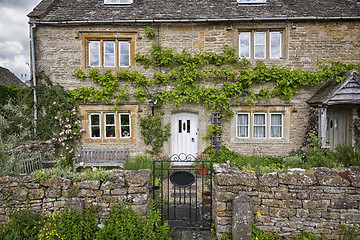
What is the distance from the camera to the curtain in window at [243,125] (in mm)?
8859

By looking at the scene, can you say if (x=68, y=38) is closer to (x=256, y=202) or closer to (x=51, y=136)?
(x=51, y=136)

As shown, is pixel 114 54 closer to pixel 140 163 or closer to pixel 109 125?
pixel 109 125

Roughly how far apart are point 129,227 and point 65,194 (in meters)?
1.46

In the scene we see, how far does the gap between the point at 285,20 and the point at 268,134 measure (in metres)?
4.86

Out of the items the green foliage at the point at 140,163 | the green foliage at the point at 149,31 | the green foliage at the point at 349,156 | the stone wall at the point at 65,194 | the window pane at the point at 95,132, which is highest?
the green foliage at the point at 149,31

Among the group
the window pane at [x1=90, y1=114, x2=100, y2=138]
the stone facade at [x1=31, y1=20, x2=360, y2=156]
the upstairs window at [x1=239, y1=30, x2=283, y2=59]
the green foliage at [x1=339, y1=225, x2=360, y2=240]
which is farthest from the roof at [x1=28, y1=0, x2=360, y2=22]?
the green foliage at [x1=339, y1=225, x2=360, y2=240]

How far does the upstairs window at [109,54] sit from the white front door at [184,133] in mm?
3350

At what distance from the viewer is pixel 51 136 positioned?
332 inches

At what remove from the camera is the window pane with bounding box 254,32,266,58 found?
28.6ft

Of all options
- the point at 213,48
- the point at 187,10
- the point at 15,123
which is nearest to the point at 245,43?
the point at 213,48

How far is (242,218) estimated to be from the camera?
3670 millimetres

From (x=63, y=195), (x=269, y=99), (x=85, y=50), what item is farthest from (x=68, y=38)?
(x=269, y=99)

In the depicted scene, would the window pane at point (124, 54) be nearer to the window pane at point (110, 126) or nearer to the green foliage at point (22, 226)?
the window pane at point (110, 126)

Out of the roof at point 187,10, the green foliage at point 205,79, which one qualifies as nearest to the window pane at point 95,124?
the green foliage at point 205,79
